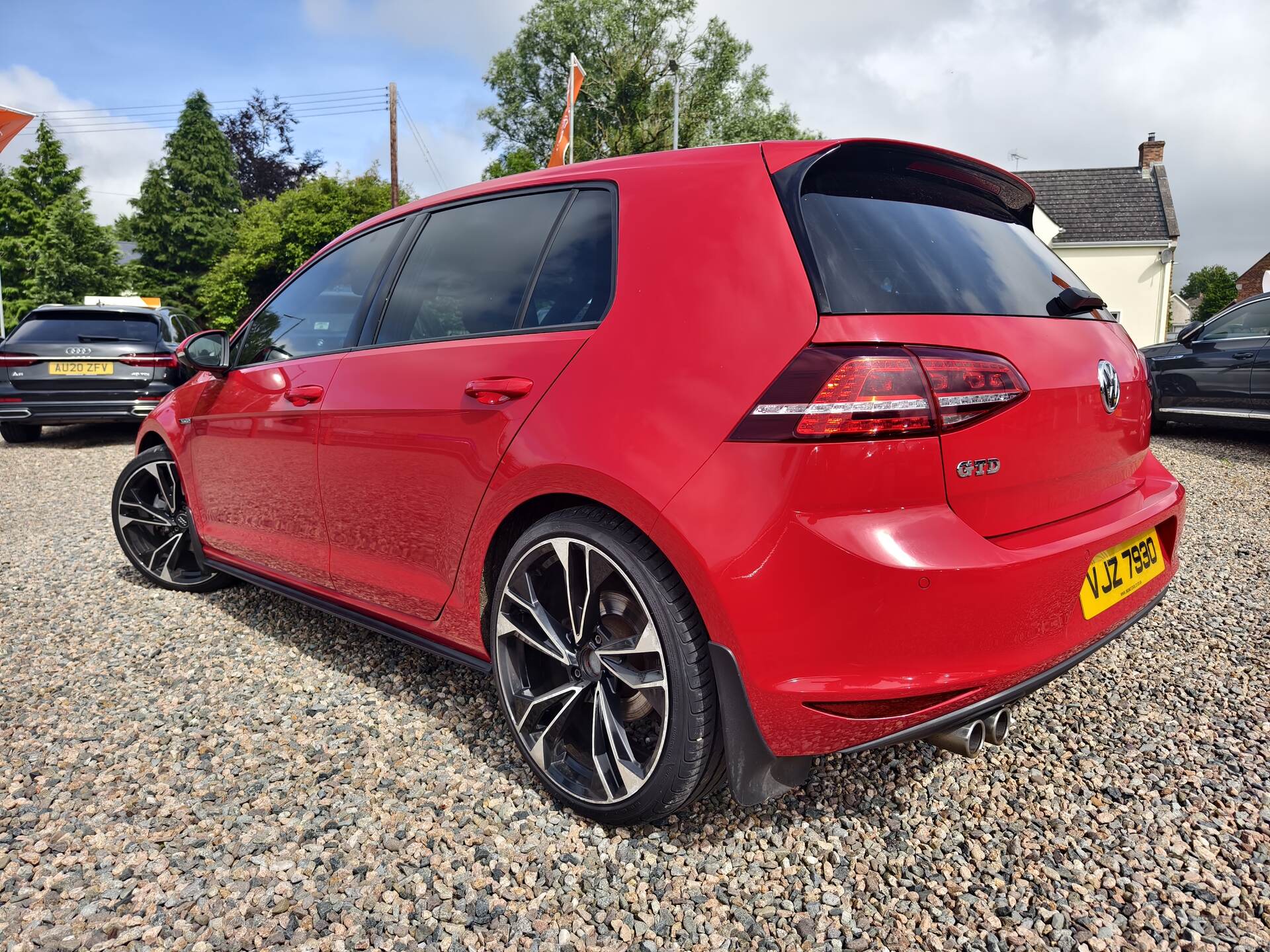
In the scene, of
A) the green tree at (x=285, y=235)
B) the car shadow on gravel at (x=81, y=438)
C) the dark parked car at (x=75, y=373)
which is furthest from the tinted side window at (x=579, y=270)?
the green tree at (x=285, y=235)

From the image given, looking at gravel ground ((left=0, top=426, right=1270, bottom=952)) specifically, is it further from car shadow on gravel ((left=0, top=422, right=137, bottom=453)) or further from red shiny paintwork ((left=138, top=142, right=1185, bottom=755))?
car shadow on gravel ((left=0, top=422, right=137, bottom=453))

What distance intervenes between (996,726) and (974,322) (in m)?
0.96

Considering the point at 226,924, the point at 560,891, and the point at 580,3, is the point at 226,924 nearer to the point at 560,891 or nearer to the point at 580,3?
the point at 560,891

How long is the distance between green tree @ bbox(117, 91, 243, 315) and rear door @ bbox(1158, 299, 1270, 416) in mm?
42910

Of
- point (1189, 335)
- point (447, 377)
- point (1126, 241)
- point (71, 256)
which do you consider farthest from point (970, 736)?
→ point (71, 256)

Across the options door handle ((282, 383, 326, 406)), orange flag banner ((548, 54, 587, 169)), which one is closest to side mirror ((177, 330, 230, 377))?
door handle ((282, 383, 326, 406))

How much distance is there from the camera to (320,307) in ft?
10.7

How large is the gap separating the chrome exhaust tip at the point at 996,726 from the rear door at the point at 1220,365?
863 cm

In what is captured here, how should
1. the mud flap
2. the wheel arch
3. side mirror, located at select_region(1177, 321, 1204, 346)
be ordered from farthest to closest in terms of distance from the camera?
side mirror, located at select_region(1177, 321, 1204, 346), the wheel arch, the mud flap

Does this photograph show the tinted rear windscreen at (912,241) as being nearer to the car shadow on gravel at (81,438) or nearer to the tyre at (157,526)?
the tyre at (157,526)

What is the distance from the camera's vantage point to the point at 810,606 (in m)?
1.74

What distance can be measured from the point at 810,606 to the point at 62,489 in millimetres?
8057

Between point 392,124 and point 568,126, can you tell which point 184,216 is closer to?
point 392,124

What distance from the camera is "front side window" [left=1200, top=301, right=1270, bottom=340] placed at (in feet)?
28.9
